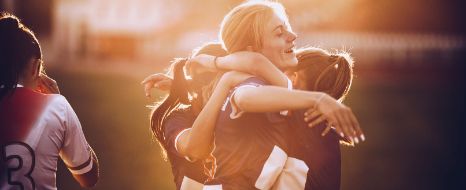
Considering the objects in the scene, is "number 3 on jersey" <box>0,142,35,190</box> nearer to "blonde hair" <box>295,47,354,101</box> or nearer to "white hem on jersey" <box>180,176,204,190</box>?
"white hem on jersey" <box>180,176,204,190</box>

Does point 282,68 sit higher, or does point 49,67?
point 282,68

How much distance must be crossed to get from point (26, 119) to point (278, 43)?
3.03 ft

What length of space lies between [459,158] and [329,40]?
Answer: 16707mm

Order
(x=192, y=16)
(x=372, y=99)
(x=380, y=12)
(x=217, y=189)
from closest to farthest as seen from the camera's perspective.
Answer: (x=217, y=189) < (x=372, y=99) < (x=380, y=12) < (x=192, y=16)

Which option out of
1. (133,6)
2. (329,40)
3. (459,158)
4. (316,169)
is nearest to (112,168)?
(459,158)

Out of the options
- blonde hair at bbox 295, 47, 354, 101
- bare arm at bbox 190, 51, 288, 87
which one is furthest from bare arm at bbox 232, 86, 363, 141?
blonde hair at bbox 295, 47, 354, 101

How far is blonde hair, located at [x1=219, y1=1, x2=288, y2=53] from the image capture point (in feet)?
7.44

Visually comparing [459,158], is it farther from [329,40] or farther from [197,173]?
[329,40]

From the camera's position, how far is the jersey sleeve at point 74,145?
2.32 metres

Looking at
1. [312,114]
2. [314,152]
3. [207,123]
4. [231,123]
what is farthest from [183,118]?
[312,114]

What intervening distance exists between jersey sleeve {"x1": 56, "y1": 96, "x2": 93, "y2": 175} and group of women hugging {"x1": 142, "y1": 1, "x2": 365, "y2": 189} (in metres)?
0.36

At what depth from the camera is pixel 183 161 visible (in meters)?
2.75

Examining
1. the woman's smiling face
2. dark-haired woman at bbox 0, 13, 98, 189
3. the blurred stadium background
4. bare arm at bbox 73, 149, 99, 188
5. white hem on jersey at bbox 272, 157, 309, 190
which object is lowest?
the blurred stadium background

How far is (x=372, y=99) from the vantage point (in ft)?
54.1
